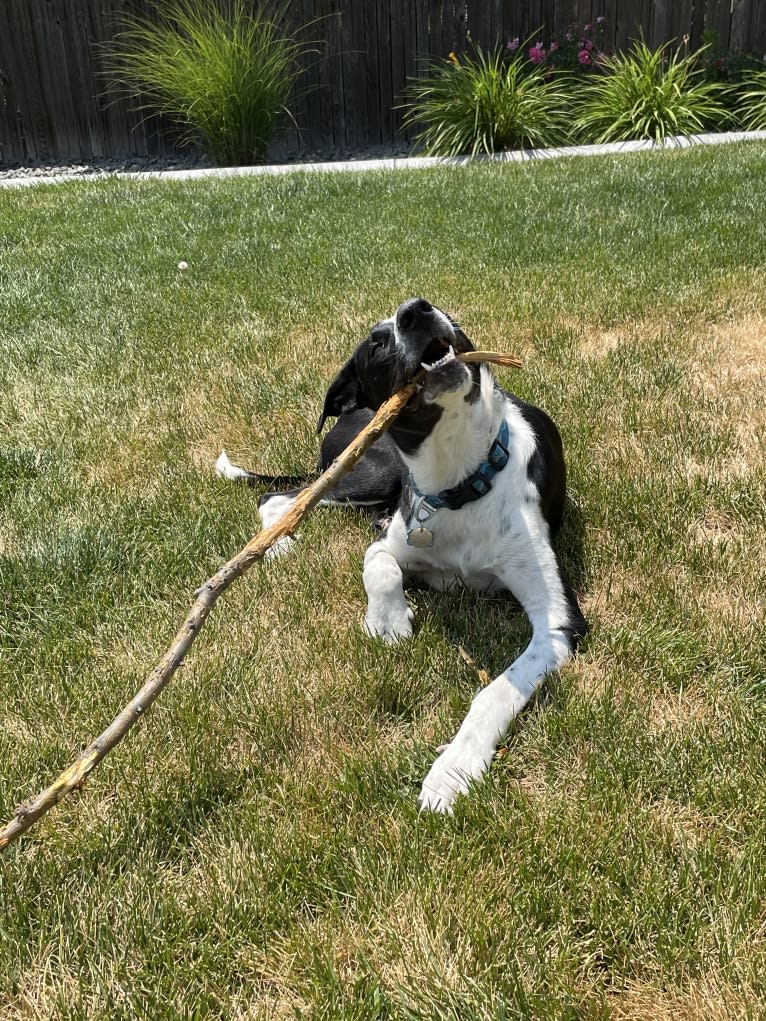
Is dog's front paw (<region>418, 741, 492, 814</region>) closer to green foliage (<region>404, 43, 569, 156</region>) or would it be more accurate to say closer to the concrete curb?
the concrete curb

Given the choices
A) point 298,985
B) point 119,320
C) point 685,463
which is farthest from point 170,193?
point 298,985

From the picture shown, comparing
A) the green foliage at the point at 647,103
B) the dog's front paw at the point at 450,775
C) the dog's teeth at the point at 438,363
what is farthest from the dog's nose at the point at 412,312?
the green foliage at the point at 647,103

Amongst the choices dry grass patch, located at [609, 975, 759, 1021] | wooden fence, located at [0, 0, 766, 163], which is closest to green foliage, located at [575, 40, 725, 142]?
wooden fence, located at [0, 0, 766, 163]

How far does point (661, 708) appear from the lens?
95.3 inches

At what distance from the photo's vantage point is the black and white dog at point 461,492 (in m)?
2.73

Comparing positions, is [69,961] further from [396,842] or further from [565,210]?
[565,210]

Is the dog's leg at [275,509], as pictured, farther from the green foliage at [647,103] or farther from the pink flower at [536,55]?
the pink flower at [536,55]

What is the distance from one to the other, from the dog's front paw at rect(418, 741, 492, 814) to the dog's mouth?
118 centimetres

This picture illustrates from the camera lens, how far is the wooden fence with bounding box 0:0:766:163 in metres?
12.6

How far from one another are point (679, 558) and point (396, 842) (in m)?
1.55

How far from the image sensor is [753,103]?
11.3m

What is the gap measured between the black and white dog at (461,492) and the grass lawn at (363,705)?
0.11m

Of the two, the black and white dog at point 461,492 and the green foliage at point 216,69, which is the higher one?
the green foliage at point 216,69

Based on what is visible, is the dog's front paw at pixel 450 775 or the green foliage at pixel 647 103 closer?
the dog's front paw at pixel 450 775
